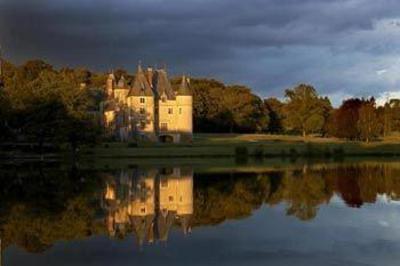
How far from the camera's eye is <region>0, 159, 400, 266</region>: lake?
15852 millimetres

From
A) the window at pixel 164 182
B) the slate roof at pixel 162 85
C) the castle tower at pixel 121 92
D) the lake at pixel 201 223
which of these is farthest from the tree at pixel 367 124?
the lake at pixel 201 223

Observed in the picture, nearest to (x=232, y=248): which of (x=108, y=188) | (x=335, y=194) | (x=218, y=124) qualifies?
(x=335, y=194)

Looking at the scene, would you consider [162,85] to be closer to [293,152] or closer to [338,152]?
[293,152]

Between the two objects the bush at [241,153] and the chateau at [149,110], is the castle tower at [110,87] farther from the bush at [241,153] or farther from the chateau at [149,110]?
the bush at [241,153]

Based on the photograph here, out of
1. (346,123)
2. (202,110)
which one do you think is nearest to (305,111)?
(346,123)

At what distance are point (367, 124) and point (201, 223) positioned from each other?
86143 millimetres

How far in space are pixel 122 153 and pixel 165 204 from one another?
47.6m

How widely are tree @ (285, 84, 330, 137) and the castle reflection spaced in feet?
258

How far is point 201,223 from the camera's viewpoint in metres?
21.7

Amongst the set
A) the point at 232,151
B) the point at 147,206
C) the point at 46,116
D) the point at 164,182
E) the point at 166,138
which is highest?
the point at 46,116

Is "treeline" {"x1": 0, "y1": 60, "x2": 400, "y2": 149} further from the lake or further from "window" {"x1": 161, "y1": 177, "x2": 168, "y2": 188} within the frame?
the lake

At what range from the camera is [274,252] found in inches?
637

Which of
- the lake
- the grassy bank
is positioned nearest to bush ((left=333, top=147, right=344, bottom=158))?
the grassy bank

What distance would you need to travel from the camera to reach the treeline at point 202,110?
234 feet
